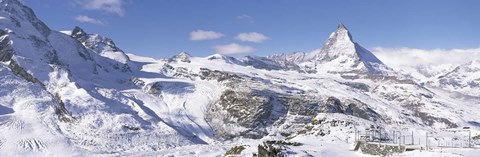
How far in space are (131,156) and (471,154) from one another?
109 metres

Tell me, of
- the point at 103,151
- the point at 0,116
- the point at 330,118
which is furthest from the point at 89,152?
the point at 330,118

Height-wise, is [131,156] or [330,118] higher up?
[330,118]

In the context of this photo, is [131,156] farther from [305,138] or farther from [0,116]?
[305,138]

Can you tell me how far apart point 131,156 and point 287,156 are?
104 meters

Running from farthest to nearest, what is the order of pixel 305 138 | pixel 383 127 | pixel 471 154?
pixel 383 127
pixel 305 138
pixel 471 154

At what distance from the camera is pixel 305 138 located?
261 feet

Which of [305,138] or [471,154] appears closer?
[471,154]

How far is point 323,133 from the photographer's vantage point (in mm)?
82000

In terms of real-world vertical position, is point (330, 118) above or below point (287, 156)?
above

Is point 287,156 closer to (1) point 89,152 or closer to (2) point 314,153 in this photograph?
(2) point 314,153

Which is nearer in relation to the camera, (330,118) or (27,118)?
(330,118)

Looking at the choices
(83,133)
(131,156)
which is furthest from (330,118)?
(83,133)

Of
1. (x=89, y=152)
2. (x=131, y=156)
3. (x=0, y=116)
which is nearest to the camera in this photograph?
(x=131, y=156)

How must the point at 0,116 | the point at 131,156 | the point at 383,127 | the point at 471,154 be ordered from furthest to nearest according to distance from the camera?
1. the point at 0,116
2. the point at 131,156
3. the point at 383,127
4. the point at 471,154
